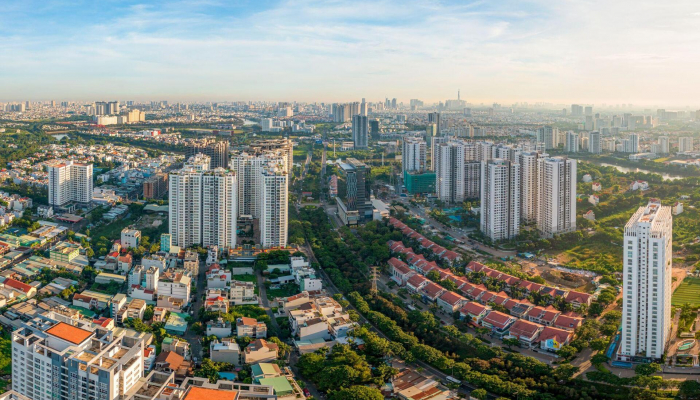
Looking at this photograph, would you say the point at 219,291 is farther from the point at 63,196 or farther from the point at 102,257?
the point at 63,196

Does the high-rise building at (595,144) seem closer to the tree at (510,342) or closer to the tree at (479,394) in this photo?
the tree at (510,342)

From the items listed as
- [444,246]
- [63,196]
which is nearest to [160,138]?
[63,196]

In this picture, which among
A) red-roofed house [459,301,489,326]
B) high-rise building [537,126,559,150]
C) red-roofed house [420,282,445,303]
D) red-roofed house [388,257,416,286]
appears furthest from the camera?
high-rise building [537,126,559,150]

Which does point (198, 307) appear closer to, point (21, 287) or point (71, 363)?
point (21, 287)

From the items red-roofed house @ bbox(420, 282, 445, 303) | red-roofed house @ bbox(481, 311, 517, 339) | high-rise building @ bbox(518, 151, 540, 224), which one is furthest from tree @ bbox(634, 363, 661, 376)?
high-rise building @ bbox(518, 151, 540, 224)

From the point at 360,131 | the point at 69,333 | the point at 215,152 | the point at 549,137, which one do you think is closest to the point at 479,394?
the point at 69,333

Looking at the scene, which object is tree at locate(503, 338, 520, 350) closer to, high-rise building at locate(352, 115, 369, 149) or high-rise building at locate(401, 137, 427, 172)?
high-rise building at locate(401, 137, 427, 172)
